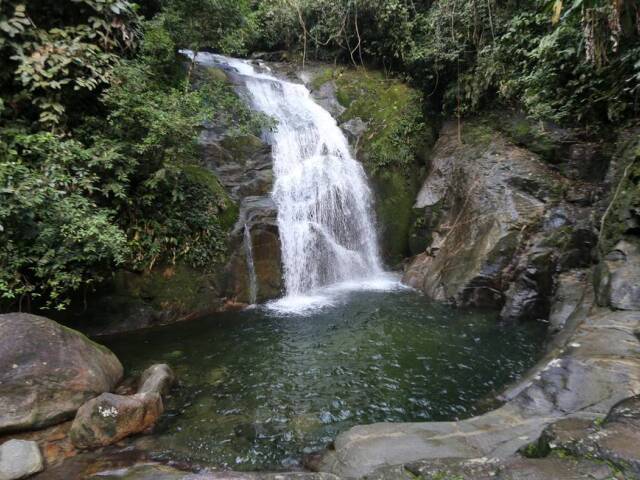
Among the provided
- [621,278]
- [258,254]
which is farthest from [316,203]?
[621,278]

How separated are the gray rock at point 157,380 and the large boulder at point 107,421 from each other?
47 cm

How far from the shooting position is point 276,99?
42.7 ft

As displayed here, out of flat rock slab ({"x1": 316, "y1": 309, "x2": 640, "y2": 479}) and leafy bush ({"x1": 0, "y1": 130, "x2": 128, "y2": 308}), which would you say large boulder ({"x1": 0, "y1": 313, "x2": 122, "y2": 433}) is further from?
flat rock slab ({"x1": 316, "y1": 309, "x2": 640, "y2": 479})

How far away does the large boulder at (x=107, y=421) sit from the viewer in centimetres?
404

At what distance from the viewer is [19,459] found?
3.58 m

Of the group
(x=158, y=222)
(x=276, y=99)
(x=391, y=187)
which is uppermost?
(x=276, y=99)

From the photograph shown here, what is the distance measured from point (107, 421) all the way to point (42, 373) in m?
1.03

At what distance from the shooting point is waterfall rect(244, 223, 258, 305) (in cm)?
888

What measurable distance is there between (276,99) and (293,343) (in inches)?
359

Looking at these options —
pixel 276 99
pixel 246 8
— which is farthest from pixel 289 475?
pixel 276 99

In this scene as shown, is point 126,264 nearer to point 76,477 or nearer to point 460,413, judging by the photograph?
point 76,477

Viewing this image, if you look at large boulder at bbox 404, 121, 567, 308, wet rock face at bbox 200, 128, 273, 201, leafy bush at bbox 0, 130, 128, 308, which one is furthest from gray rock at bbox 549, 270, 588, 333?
leafy bush at bbox 0, 130, 128, 308

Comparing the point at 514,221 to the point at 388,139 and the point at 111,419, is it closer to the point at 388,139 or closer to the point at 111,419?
the point at 388,139

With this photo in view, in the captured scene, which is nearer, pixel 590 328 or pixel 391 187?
pixel 590 328
